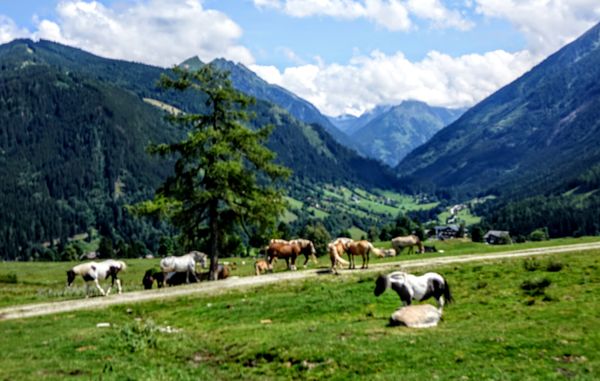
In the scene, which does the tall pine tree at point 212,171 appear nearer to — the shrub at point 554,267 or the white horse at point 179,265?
the white horse at point 179,265

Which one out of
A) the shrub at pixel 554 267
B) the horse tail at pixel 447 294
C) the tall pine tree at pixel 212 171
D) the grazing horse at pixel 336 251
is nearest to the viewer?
the horse tail at pixel 447 294

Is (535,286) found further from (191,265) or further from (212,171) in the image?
(191,265)

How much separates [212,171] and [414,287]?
2460 centimetres

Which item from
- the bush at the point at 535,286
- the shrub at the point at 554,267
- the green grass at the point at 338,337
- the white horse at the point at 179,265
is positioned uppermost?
the white horse at the point at 179,265

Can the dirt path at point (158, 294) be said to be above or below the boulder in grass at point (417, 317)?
above

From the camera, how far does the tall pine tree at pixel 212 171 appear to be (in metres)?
46.8

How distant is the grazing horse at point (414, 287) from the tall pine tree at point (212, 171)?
22772mm

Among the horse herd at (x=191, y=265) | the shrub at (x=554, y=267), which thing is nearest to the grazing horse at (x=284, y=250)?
the horse herd at (x=191, y=265)

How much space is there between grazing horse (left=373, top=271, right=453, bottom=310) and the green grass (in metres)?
1.24

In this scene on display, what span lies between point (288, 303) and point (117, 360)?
12204 millimetres

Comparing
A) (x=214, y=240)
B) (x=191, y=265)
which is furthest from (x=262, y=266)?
(x=191, y=265)

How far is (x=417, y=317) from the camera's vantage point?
2386 cm

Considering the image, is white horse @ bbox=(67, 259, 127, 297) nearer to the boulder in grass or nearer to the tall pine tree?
the tall pine tree

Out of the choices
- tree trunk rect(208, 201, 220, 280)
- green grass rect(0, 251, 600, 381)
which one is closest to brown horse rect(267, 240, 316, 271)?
tree trunk rect(208, 201, 220, 280)
